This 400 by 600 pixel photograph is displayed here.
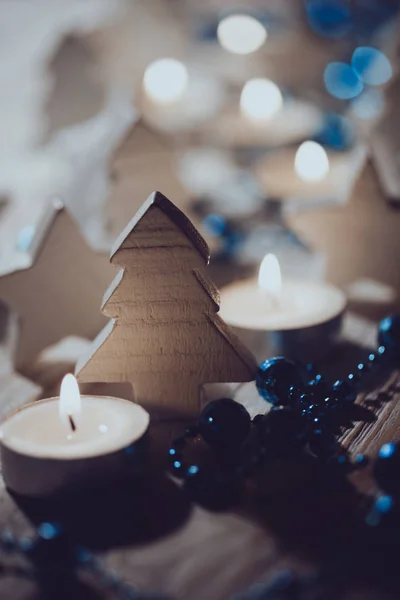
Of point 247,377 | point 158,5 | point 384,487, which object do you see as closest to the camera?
point 384,487

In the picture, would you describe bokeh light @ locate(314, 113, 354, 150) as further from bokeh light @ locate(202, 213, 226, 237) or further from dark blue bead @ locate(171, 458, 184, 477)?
dark blue bead @ locate(171, 458, 184, 477)

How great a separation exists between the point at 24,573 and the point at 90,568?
0.18 ft

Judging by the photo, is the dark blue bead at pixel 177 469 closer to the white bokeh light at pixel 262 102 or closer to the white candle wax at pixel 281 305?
the white candle wax at pixel 281 305

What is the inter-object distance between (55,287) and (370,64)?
4.60 feet

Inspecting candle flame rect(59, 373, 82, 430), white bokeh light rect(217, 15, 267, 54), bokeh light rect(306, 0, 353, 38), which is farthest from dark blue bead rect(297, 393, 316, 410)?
bokeh light rect(306, 0, 353, 38)

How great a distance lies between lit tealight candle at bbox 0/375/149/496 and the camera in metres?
0.73

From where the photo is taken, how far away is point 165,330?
86cm

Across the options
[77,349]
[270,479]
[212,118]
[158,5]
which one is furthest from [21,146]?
[270,479]

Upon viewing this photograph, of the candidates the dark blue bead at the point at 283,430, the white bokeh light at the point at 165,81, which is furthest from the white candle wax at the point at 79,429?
the white bokeh light at the point at 165,81

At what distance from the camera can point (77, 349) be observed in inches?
43.0

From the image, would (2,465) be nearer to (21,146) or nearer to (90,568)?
(90,568)

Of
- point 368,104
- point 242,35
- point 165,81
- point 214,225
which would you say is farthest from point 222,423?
point 242,35

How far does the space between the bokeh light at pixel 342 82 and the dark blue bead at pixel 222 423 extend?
1.44 meters

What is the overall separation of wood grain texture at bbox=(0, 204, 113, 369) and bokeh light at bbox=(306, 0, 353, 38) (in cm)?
158
